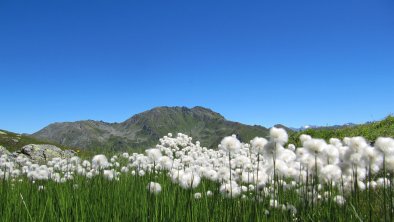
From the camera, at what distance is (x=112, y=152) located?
1319cm

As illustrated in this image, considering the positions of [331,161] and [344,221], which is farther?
[331,161]

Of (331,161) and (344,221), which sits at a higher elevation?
(331,161)

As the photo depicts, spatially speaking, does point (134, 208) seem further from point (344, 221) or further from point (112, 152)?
point (112, 152)

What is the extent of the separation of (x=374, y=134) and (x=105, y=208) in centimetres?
1833

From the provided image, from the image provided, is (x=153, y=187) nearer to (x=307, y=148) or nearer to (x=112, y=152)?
(x=307, y=148)

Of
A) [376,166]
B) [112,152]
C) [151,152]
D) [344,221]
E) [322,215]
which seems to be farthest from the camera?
[112,152]

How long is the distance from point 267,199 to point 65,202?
303 centimetres

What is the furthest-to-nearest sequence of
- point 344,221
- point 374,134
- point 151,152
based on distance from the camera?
point 374,134, point 151,152, point 344,221

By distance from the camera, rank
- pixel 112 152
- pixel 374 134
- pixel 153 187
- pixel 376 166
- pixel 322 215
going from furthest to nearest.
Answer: pixel 374 134, pixel 112 152, pixel 153 187, pixel 322 215, pixel 376 166

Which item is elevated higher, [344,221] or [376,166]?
[376,166]

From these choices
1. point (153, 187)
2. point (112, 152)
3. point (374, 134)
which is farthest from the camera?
point (374, 134)

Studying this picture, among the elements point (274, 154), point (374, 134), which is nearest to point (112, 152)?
point (274, 154)

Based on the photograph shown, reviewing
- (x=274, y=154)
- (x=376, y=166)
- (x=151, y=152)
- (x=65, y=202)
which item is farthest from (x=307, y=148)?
(x=65, y=202)

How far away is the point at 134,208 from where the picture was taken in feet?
16.3
